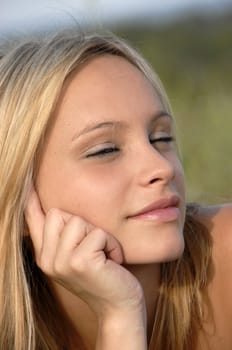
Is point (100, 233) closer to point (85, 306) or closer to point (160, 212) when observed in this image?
point (160, 212)

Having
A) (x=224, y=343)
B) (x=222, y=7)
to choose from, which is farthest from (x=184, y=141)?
(x=222, y=7)

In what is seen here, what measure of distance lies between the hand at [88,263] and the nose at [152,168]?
225 millimetres

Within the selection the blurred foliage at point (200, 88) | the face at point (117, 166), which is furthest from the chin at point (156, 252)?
the blurred foliage at point (200, 88)

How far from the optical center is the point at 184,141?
843cm

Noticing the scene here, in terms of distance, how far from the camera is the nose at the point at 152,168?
3246 millimetres

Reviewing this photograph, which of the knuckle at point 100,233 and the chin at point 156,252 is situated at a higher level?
the knuckle at point 100,233

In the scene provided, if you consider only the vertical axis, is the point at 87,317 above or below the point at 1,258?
below

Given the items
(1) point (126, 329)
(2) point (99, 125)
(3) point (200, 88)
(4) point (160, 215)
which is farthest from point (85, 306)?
(3) point (200, 88)

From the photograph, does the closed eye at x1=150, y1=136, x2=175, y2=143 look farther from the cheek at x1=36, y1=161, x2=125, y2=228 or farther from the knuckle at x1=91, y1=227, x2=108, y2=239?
the knuckle at x1=91, y1=227, x2=108, y2=239

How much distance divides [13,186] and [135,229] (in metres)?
0.49

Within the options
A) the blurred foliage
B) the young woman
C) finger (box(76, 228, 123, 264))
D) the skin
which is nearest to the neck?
the young woman

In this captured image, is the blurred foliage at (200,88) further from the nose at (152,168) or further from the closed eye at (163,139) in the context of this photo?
the nose at (152,168)

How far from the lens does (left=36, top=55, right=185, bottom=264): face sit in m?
3.25

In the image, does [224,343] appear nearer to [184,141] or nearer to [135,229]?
[135,229]
